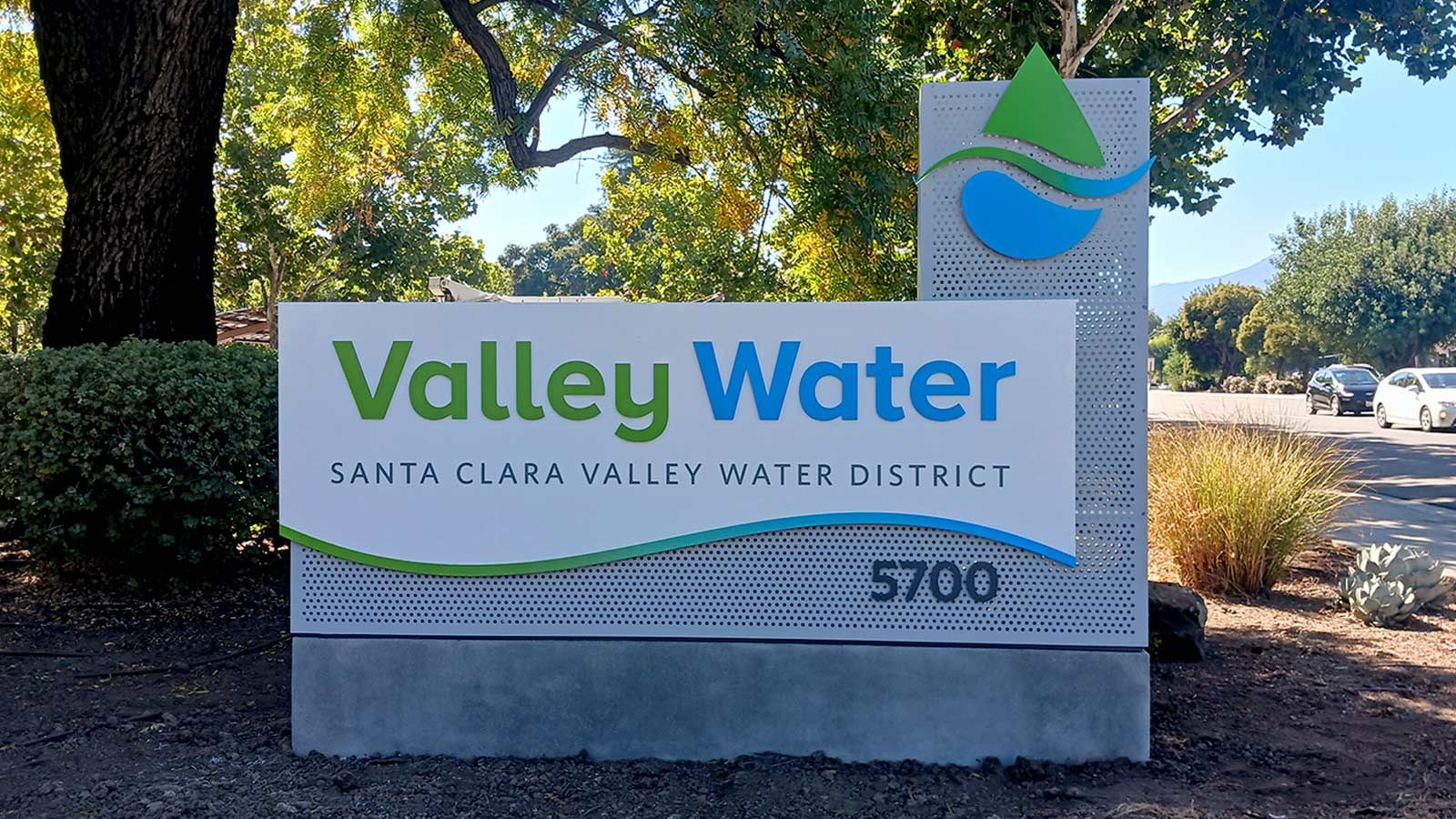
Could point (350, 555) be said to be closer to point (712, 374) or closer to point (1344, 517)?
point (712, 374)

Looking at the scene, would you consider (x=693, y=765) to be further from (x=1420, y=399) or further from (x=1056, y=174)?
(x=1420, y=399)

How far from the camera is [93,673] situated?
581cm

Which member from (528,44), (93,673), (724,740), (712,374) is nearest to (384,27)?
(528,44)

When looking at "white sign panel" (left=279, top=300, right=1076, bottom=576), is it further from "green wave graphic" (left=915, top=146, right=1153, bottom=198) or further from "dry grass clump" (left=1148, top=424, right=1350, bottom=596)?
"dry grass clump" (left=1148, top=424, right=1350, bottom=596)

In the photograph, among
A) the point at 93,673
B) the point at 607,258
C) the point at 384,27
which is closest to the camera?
the point at 93,673

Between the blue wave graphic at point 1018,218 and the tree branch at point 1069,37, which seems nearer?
the blue wave graphic at point 1018,218

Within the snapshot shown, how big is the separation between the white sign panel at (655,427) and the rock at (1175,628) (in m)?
1.99

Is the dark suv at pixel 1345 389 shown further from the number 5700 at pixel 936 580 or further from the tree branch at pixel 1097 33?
the number 5700 at pixel 936 580

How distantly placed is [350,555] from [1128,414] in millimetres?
3280

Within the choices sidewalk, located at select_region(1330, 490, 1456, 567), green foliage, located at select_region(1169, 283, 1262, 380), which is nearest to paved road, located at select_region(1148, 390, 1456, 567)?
sidewalk, located at select_region(1330, 490, 1456, 567)

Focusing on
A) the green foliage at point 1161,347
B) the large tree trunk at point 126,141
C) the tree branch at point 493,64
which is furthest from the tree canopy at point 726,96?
the green foliage at point 1161,347

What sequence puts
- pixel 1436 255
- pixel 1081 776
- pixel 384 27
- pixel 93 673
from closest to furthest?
pixel 1081 776 < pixel 93 673 < pixel 384 27 < pixel 1436 255

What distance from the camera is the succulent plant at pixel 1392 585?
709 centimetres

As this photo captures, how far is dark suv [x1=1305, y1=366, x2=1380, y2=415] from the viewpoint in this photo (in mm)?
32031
